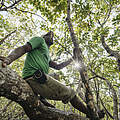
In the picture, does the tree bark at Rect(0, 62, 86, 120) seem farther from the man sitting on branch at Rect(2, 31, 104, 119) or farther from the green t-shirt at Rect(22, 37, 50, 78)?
the green t-shirt at Rect(22, 37, 50, 78)

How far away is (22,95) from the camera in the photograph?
5.22 feet

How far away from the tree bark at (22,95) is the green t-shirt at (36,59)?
1.45 ft

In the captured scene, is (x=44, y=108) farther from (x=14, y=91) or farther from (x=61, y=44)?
(x=61, y=44)

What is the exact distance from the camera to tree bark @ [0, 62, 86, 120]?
1.42 metres

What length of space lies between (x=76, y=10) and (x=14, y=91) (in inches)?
155

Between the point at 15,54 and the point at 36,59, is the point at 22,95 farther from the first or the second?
the point at 36,59

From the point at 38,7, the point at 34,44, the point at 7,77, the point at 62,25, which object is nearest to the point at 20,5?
the point at 38,7

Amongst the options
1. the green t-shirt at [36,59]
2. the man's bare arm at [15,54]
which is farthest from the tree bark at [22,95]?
the green t-shirt at [36,59]

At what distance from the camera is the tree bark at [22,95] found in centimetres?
142

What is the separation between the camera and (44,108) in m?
1.95

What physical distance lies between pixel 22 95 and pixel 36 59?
0.89 m

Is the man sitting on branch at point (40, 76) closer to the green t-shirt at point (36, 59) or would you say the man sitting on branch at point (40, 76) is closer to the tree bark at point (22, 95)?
the green t-shirt at point (36, 59)

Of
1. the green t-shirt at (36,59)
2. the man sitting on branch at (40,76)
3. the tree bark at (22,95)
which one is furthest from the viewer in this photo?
the green t-shirt at (36,59)

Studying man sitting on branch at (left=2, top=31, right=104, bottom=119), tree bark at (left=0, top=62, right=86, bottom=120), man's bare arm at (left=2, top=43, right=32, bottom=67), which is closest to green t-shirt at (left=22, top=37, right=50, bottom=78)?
man sitting on branch at (left=2, top=31, right=104, bottom=119)
